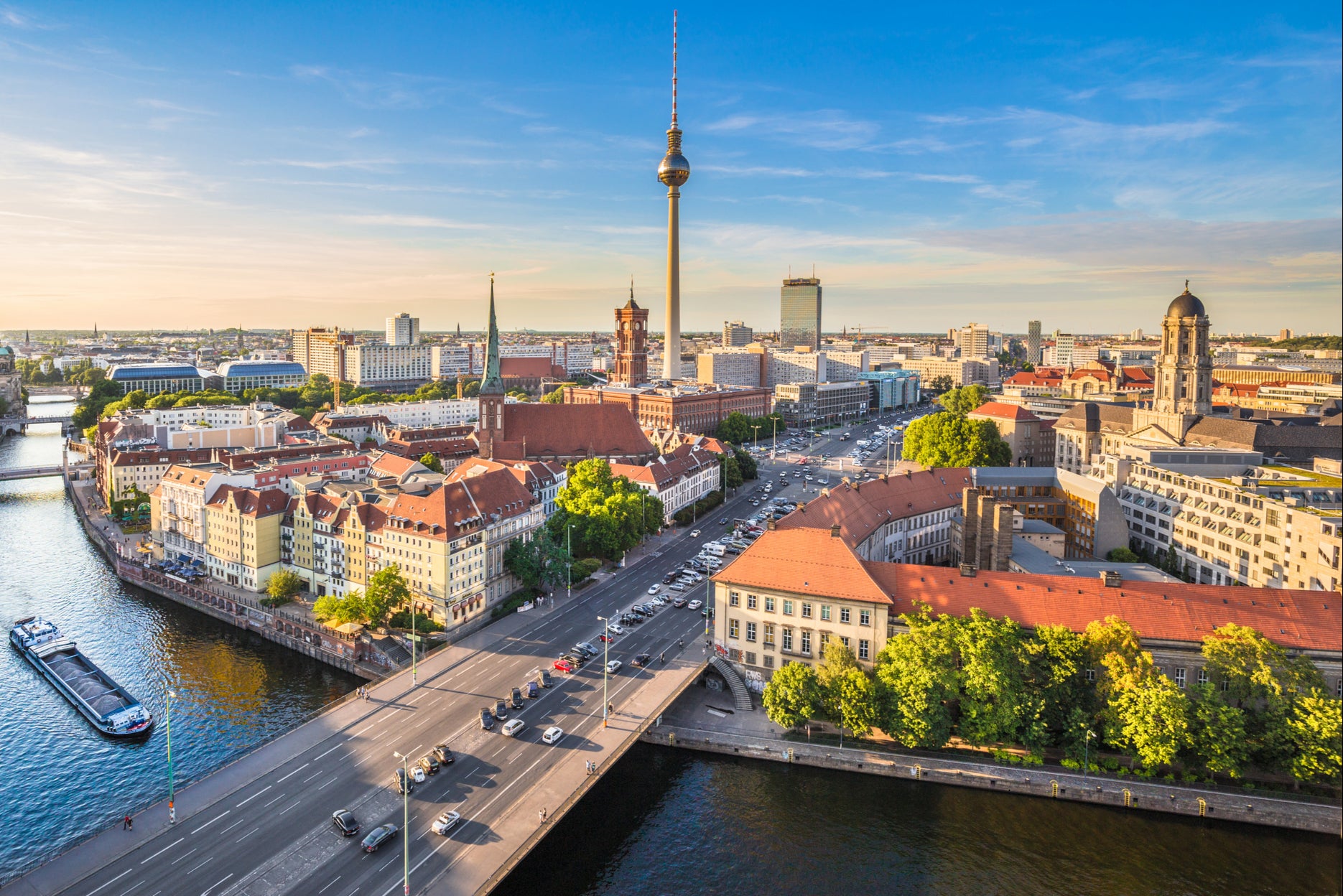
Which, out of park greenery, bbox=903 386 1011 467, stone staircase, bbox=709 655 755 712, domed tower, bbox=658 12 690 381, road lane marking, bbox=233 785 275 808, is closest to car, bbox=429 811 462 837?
road lane marking, bbox=233 785 275 808

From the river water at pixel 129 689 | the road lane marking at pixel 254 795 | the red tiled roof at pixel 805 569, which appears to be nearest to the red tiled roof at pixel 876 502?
the red tiled roof at pixel 805 569

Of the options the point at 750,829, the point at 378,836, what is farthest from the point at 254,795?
the point at 750,829

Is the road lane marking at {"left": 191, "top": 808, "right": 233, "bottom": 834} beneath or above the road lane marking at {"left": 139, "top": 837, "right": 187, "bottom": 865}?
above

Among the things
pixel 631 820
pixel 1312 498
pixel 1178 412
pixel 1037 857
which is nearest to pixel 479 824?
pixel 631 820

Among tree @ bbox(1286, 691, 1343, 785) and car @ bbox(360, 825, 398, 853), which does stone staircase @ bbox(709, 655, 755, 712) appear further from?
tree @ bbox(1286, 691, 1343, 785)

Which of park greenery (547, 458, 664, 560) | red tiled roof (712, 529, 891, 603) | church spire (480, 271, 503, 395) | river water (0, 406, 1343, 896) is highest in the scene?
church spire (480, 271, 503, 395)

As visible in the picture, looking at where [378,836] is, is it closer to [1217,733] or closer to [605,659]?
[605,659]
